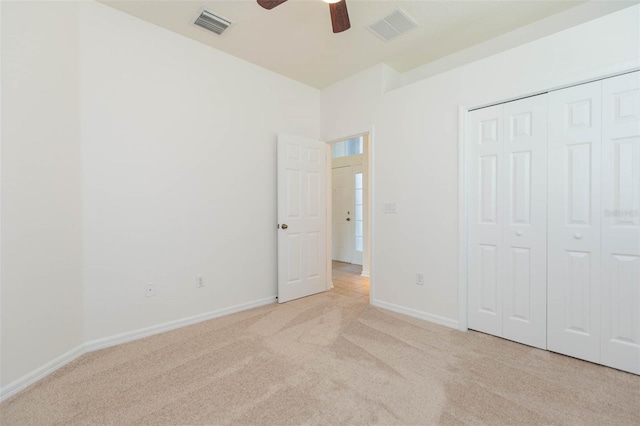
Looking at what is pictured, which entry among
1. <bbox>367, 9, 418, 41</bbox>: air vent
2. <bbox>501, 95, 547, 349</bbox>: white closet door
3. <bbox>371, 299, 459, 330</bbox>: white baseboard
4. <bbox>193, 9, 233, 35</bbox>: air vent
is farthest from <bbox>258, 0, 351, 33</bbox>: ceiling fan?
<bbox>371, 299, 459, 330</bbox>: white baseboard

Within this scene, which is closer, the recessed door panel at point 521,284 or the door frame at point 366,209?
the recessed door panel at point 521,284

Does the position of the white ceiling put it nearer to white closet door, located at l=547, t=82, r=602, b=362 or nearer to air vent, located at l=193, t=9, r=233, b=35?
air vent, located at l=193, t=9, r=233, b=35

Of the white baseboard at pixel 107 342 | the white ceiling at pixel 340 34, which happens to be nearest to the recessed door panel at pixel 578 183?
the white ceiling at pixel 340 34

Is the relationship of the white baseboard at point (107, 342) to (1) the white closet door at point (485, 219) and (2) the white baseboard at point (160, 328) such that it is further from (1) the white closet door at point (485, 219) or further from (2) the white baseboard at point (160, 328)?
(1) the white closet door at point (485, 219)

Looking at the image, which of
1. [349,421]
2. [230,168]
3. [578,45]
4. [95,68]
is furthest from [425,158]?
[95,68]

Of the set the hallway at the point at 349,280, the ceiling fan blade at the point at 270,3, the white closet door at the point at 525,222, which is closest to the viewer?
the ceiling fan blade at the point at 270,3

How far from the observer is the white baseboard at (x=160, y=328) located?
7.60 feet

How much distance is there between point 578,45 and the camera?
2090 mm

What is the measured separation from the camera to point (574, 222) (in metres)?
2.14

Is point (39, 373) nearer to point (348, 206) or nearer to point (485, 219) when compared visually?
point (485, 219)

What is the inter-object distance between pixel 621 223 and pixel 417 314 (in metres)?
1.77

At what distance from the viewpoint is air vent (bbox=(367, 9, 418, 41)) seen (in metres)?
2.48

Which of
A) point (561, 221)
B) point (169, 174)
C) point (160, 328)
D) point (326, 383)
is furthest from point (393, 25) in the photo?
point (160, 328)

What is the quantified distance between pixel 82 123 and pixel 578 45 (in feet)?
12.6
